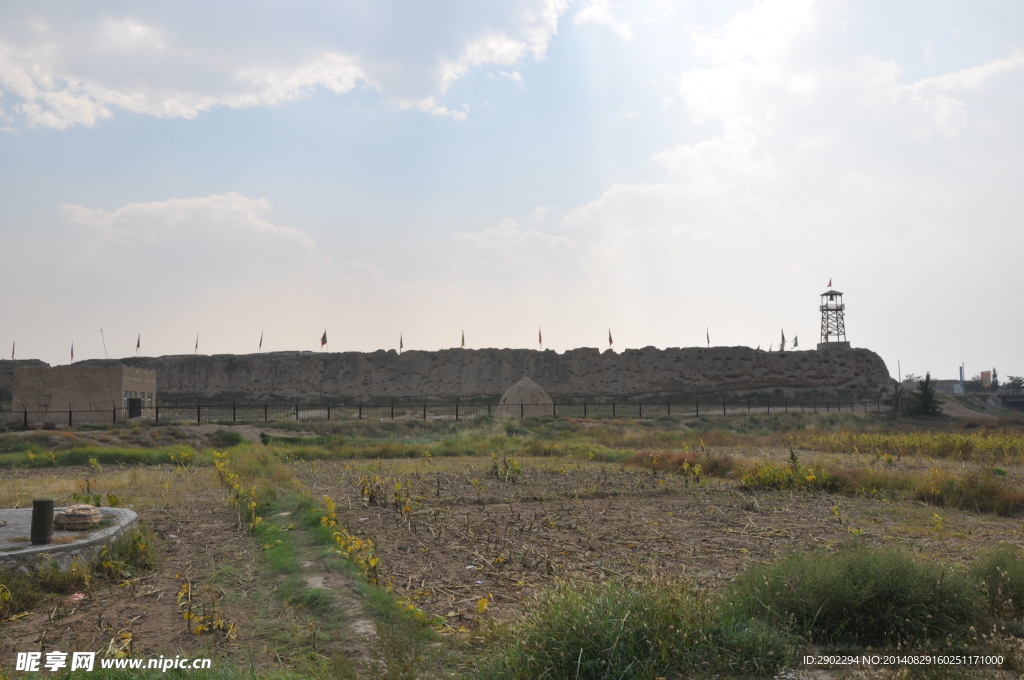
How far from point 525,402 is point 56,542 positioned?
22.9 meters

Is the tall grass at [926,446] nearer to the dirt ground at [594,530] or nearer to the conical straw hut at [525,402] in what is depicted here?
the dirt ground at [594,530]

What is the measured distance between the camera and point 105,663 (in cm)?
368

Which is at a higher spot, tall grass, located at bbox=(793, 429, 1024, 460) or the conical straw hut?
the conical straw hut

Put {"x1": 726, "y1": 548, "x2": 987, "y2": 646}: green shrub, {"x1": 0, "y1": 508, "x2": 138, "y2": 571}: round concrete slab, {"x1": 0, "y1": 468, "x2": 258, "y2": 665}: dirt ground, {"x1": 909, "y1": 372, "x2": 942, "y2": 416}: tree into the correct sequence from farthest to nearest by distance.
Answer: {"x1": 909, "y1": 372, "x2": 942, "y2": 416}: tree < {"x1": 0, "y1": 508, "x2": 138, "y2": 571}: round concrete slab < {"x1": 0, "y1": 468, "x2": 258, "y2": 665}: dirt ground < {"x1": 726, "y1": 548, "x2": 987, "y2": 646}: green shrub

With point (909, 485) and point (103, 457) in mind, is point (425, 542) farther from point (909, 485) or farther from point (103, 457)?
point (103, 457)

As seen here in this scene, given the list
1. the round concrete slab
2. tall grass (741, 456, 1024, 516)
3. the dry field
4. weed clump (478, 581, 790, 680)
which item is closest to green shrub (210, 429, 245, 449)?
the dry field

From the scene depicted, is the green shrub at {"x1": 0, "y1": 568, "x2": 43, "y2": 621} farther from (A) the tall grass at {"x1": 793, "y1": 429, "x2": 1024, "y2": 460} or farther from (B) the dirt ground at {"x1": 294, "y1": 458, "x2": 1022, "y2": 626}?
(A) the tall grass at {"x1": 793, "y1": 429, "x2": 1024, "y2": 460}

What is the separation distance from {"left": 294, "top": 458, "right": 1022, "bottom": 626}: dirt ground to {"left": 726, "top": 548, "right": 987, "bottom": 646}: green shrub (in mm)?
1020

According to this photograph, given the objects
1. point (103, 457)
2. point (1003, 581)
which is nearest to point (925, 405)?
point (1003, 581)

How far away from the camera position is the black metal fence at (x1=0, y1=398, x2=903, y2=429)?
26.3 meters

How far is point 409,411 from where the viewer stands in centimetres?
3612

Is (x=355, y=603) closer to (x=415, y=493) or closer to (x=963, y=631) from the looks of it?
(x=963, y=631)

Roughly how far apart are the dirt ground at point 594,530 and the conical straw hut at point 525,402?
15.9 m

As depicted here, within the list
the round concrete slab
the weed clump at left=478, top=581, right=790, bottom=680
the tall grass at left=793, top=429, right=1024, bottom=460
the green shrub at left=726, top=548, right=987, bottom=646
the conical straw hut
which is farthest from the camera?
the conical straw hut
